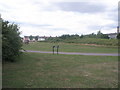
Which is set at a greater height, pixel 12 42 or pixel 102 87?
pixel 12 42

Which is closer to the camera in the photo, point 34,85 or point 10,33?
point 34,85

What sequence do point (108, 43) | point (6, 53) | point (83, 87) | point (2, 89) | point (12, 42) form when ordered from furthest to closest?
point (108, 43) → point (12, 42) → point (6, 53) → point (83, 87) → point (2, 89)

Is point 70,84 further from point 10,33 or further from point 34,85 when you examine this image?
point 10,33

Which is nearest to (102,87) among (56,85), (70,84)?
(70,84)

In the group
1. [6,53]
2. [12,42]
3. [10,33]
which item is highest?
[10,33]

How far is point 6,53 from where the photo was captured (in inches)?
334

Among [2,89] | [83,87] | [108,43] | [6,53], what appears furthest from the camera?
[108,43]

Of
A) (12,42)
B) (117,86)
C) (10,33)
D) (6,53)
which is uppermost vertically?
(10,33)

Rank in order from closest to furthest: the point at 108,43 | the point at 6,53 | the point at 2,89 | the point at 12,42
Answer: the point at 2,89, the point at 6,53, the point at 12,42, the point at 108,43

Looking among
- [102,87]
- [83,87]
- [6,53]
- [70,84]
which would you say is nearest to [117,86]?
[102,87]

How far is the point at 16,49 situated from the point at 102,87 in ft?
22.2

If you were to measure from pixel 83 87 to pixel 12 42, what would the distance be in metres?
6.42

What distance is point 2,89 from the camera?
163 inches

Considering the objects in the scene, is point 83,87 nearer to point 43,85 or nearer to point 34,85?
point 43,85
